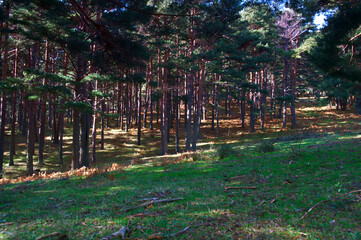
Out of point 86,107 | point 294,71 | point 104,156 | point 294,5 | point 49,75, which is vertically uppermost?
point 294,71

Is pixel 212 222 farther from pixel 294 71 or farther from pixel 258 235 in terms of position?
pixel 294 71

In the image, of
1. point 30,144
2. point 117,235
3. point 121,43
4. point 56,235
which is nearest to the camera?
point 117,235

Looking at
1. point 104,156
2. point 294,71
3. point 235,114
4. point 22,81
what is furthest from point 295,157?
point 235,114

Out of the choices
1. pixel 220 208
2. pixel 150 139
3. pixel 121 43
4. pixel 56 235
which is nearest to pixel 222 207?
pixel 220 208

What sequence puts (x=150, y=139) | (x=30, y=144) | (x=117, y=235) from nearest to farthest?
(x=117, y=235), (x=30, y=144), (x=150, y=139)

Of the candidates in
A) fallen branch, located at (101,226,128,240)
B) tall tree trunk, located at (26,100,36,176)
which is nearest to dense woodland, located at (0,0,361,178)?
tall tree trunk, located at (26,100,36,176)

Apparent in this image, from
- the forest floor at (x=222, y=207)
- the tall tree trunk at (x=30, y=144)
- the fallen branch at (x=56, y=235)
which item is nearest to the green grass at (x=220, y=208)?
the forest floor at (x=222, y=207)

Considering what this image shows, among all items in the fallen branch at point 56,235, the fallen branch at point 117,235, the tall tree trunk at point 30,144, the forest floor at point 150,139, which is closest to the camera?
the fallen branch at point 117,235

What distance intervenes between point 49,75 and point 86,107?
255cm

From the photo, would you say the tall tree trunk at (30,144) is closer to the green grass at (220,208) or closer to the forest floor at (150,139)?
the forest floor at (150,139)

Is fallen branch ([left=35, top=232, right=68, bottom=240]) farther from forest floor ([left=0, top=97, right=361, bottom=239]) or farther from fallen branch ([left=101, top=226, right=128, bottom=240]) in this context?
fallen branch ([left=101, top=226, right=128, bottom=240])

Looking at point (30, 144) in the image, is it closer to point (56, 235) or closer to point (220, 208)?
point (56, 235)

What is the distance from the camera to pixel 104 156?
25281mm

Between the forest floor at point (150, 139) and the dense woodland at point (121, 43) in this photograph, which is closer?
the dense woodland at point (121, 43)
